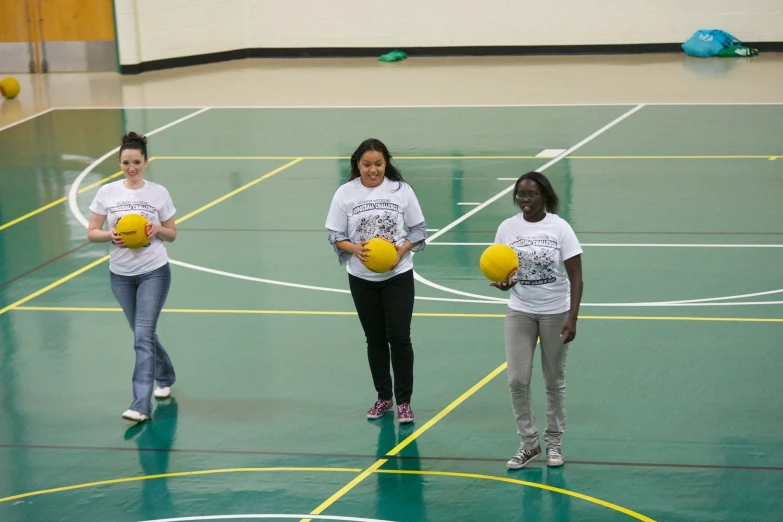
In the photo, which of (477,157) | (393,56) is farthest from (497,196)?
(393,56)

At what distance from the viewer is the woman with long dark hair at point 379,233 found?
7.56 m

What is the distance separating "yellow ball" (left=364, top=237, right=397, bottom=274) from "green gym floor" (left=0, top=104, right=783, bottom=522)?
114 cm

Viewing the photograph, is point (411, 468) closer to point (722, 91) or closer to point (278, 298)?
point (278, 298)

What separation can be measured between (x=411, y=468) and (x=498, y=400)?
127 cm

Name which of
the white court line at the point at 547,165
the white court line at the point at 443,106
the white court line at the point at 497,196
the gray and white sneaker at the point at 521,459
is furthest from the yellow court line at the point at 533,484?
the white court line at the point at 443,106

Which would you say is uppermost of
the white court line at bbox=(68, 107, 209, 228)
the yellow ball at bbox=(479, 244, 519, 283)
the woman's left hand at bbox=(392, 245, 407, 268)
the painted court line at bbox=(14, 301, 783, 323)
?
the yellow ball at bbox=(479, 244, 519, 283)

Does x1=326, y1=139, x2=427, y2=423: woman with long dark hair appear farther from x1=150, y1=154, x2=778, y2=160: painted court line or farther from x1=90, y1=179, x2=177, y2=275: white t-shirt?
x1=150, y1=154, x2=778, y2=160: painted court line

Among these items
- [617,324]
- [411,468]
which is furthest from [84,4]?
[411,468]

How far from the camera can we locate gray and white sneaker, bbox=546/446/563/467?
23.2 ft

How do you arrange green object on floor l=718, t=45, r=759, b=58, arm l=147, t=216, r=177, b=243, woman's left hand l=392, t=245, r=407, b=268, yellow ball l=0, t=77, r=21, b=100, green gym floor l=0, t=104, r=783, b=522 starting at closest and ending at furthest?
green gym floor l=0, t=104, r=783, b=522 → woman's left hand l=392, t=245, r=407, b=268 → arm l=147, t=216, r=177, b=243 → yellow ball l=0, t=77, r=21, b=100 → green object on floor l=718, t=45, r=759, b=58

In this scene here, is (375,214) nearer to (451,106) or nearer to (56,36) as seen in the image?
(451,106)

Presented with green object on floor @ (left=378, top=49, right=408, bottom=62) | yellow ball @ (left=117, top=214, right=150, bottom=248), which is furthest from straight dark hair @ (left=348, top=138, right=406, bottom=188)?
green object on floor @ (left=378, top=49, right=408, bottom=62)

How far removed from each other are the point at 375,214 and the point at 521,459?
1.77 metres

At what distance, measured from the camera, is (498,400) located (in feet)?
27.2
